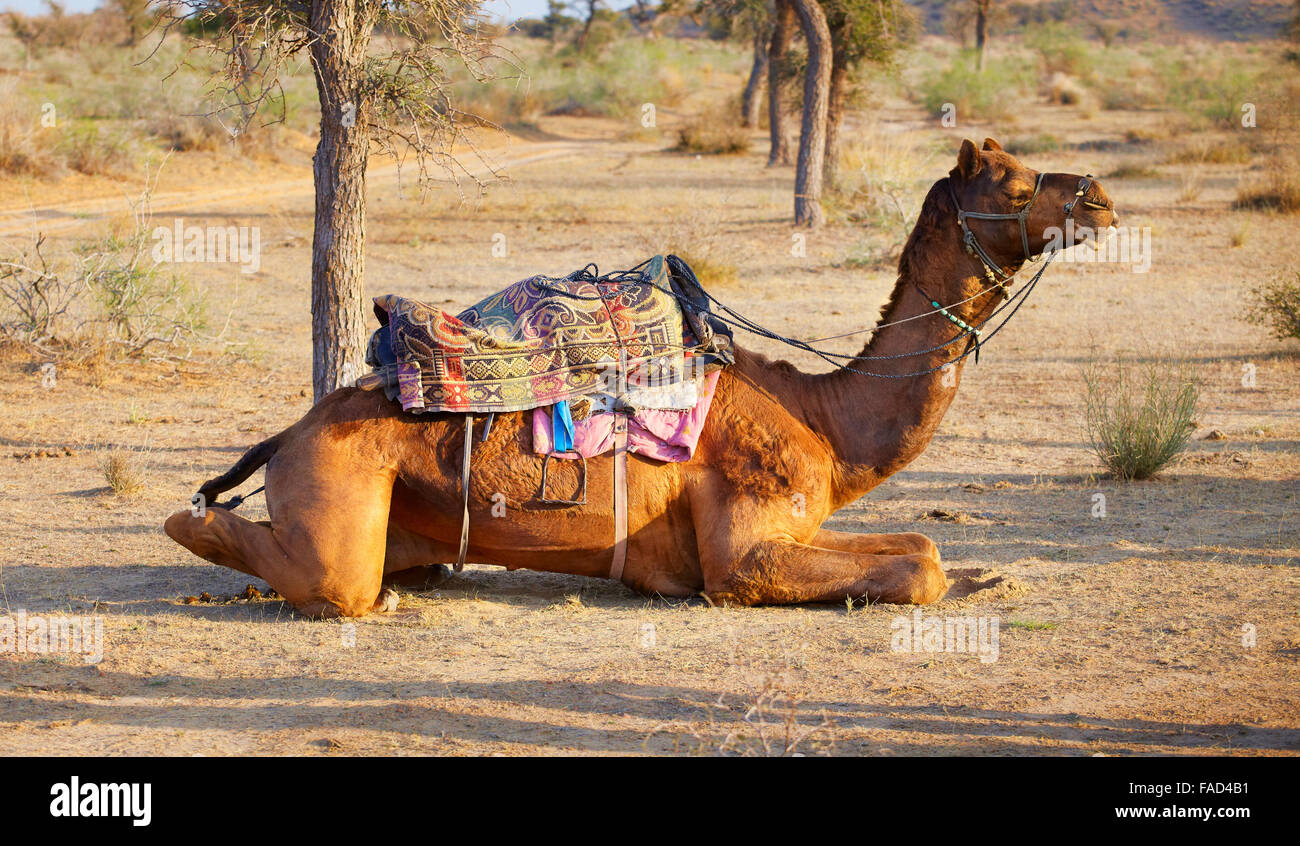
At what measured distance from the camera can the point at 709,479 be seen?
5.87m

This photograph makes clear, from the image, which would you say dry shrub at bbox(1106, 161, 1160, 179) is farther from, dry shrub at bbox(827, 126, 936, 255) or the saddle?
the saddle

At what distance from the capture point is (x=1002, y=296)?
19.4 feet

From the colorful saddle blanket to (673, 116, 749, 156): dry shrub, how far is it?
28.8 metres

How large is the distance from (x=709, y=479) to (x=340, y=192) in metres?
3.92

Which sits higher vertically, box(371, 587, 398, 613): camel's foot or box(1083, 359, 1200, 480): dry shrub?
box(1083, 359, 1200, 480): dry shrub

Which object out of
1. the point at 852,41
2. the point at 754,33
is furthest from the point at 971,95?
the point at 852,41

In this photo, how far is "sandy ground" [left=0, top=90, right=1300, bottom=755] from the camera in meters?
4.63

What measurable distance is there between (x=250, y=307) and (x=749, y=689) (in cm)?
1117

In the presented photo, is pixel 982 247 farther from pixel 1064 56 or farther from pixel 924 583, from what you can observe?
pixel 1064 56

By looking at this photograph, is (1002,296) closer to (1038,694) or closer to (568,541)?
(1038,694)

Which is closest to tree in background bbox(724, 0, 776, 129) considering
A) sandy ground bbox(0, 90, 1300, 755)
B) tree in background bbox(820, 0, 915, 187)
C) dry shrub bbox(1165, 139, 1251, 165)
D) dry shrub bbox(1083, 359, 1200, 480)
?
tree in background bbox(820, 0, 915, 187)

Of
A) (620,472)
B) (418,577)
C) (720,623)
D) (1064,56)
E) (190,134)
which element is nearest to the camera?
(720,623)

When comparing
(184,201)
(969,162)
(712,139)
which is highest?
(712,139)

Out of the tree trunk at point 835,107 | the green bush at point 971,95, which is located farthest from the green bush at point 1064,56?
the tree trunk at point 835,107
